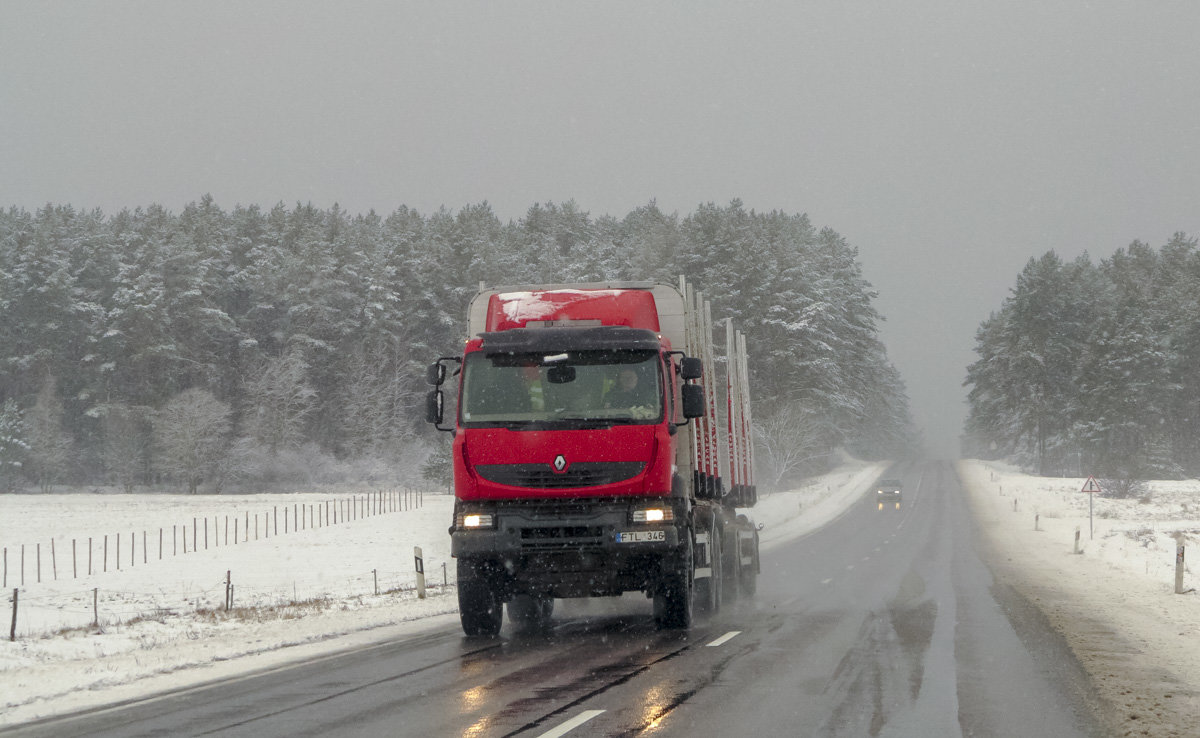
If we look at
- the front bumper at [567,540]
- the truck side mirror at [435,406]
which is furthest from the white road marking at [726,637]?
the truck side mirror at [435,406]

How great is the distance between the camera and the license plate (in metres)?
12.0

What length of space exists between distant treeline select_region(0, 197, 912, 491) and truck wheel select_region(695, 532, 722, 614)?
53069 mm

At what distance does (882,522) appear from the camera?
1969 inches

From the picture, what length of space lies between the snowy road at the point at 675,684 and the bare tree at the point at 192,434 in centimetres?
5777

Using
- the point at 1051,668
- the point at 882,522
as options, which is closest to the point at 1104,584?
the point at 1051,668

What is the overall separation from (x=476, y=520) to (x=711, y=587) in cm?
450

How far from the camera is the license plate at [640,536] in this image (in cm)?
1201

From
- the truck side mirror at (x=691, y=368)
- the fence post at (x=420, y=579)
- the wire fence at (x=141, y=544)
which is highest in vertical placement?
the truck side mirror at (x=691, y=368)

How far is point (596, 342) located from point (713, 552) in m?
4.29

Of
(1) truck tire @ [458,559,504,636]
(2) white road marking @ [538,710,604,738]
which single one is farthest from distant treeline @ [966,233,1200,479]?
(2) white road marking @ [538,710,604,738]

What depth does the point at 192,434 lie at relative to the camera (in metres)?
69.0

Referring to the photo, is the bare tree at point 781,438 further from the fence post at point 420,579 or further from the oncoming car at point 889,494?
the fence post at point 420,579

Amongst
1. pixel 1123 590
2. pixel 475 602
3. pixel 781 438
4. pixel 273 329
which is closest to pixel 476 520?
pixel 475 602

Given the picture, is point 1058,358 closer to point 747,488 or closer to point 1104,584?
point 1104,584
